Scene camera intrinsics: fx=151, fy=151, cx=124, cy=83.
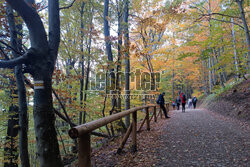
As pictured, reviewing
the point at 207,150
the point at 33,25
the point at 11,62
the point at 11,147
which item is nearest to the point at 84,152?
the point at 11,62

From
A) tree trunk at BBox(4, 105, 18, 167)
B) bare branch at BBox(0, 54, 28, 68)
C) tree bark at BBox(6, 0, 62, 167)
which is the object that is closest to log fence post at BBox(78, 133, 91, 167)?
tree bark at BBox(6, 0, 62, 167)

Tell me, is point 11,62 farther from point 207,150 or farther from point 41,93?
point 207,150

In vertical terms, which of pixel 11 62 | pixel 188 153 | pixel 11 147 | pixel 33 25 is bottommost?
pixel 11 147

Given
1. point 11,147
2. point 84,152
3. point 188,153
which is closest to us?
point 84,152

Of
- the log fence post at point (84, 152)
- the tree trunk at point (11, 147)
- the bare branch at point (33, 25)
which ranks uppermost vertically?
the bare branch at point (33, 25)

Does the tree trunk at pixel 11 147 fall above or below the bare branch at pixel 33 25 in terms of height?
below

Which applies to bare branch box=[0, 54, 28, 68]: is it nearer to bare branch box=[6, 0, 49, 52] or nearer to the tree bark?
the tree bark

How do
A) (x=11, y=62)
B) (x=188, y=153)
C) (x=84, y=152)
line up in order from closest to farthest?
(x=84, y=152), (x=11, y=62), (x=188, y=153)

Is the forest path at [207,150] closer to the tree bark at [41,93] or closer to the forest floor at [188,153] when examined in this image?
the forest floor at [188,153]

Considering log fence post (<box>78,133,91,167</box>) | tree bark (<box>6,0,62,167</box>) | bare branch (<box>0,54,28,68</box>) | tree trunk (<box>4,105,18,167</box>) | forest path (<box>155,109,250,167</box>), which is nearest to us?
log fence post (<box>78,133,91,167</box>)

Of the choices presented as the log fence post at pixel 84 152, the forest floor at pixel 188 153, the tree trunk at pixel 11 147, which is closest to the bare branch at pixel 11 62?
the log fence post at pixel 84 152

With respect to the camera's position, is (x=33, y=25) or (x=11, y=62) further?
(x=33, y=25)

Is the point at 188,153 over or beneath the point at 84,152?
beneath

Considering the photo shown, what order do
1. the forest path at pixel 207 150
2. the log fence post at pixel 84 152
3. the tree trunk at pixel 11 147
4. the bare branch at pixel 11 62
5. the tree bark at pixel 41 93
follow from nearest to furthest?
the log fence post at pixel 84 152 → the bare branch at pixel 11 62 → the tree bark at pixel 41 93 → the forest path at pixel 207 150 → the tree trunk at pixel 11 147
